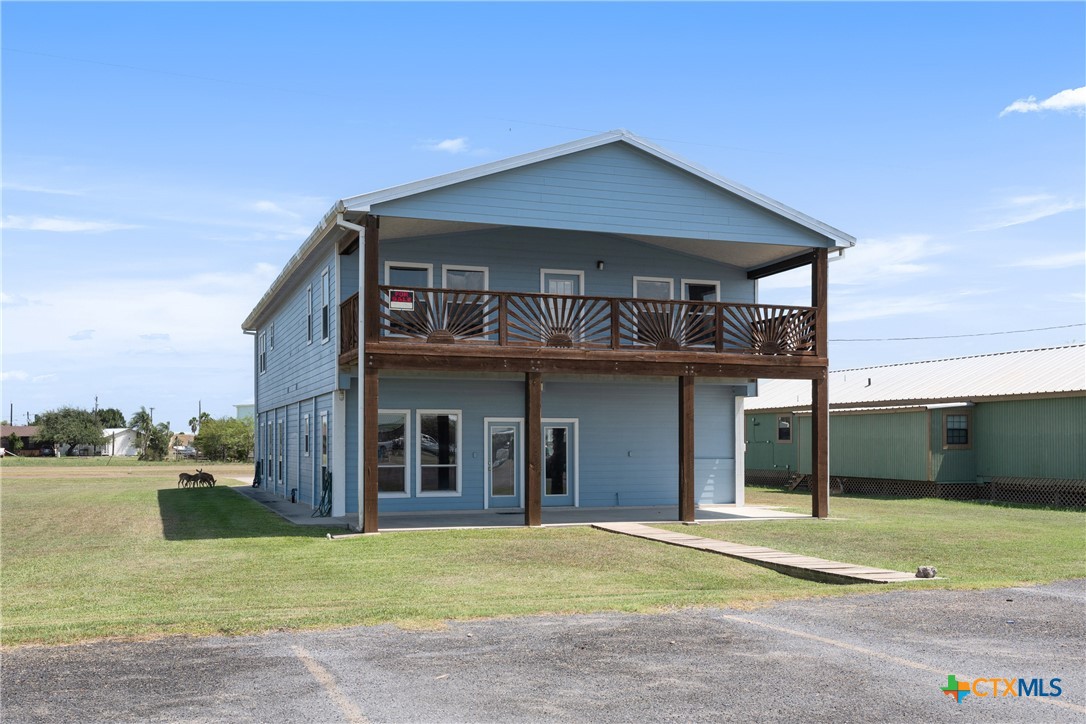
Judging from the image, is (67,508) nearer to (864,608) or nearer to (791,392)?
(864,608)

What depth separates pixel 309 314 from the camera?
23.6 meters

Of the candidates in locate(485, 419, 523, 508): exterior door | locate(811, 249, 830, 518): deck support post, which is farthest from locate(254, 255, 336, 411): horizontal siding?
locate(811, 249, 830, 518): deck support post

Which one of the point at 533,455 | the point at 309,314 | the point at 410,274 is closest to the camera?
the point at 533,455

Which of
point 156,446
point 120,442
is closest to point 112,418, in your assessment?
point 120,442

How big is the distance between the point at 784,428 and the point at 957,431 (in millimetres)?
8012

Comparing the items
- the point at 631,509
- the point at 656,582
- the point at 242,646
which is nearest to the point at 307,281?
the point at 631,509

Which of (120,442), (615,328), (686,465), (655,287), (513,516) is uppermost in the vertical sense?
(655,287)

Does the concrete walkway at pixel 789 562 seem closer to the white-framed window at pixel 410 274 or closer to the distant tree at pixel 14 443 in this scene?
the white-framed window at pixel 410 274

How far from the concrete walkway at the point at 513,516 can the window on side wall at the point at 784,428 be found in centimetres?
1298

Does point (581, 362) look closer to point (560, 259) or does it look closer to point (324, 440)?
point (560, 259)

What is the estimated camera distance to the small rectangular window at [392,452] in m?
21.2

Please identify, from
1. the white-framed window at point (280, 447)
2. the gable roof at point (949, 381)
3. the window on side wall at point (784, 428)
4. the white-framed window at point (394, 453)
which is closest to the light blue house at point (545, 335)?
the white-framed window at point (394, 453)

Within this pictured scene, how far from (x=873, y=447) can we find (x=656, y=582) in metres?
21.3

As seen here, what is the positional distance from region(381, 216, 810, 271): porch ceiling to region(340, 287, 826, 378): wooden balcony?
1.39 m
